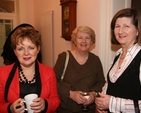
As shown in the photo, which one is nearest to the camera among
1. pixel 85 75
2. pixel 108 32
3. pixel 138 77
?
pixel 138 77

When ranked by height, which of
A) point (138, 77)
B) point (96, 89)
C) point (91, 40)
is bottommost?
point (96, 89)

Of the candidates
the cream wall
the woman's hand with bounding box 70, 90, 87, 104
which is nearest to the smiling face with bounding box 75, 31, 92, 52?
the cream wall

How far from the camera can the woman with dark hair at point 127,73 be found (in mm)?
1013

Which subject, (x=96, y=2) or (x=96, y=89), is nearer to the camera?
(x=96, y=89)

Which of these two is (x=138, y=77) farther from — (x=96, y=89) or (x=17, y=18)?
(x=17, y=18)

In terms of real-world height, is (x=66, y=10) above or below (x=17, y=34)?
above

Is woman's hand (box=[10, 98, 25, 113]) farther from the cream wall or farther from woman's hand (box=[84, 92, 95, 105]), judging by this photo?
the cream wall

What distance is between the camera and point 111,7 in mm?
1652

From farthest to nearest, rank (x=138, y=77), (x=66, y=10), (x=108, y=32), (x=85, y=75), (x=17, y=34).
→ (x=66, y=10) → (x=108, y=32) → (x=85, y=75) → (x=17, y=34) → (x=138, y=77)

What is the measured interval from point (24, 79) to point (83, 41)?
0.68m

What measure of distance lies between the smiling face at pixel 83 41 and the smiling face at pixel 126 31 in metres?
0.52

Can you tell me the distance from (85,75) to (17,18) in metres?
3.17

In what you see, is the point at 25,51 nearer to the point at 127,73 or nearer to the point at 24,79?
the point at 24,79

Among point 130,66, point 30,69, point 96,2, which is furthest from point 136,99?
point 96,2
